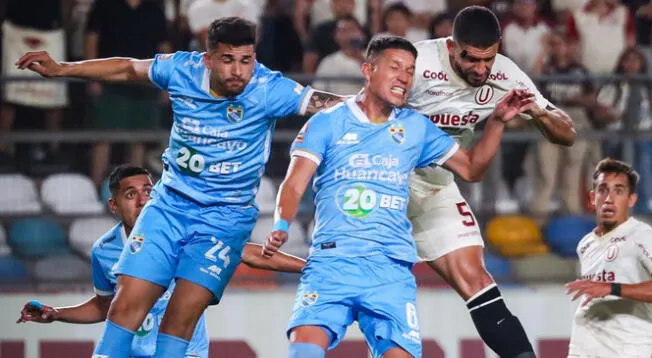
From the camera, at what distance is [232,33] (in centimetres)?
691

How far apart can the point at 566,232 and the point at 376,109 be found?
4634 mm

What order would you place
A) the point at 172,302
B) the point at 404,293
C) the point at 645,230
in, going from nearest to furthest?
the point at 404,293 → the point at 172,302 → the point at 645,230

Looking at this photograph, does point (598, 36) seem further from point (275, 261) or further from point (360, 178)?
point (360, 178)

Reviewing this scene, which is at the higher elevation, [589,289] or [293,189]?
[293,189]

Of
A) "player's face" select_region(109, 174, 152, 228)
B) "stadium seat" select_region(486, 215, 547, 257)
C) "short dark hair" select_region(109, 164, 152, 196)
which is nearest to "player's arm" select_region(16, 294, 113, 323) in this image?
"player's face" select_region(109, 174, 152, 228)

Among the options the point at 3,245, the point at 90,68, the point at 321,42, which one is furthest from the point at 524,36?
the point at 90,68

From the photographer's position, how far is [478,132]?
36.0 ft

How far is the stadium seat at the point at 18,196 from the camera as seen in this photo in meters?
10.7

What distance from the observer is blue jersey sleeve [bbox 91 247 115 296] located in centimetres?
782

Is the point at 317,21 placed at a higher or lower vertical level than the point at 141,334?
A: higher

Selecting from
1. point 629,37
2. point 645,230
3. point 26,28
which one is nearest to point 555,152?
point 629,37

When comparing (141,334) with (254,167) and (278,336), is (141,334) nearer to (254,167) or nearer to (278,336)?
(254,167)

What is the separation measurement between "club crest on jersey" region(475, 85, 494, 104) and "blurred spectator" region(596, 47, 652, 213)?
11.9ft

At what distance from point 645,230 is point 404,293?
2.39 m
